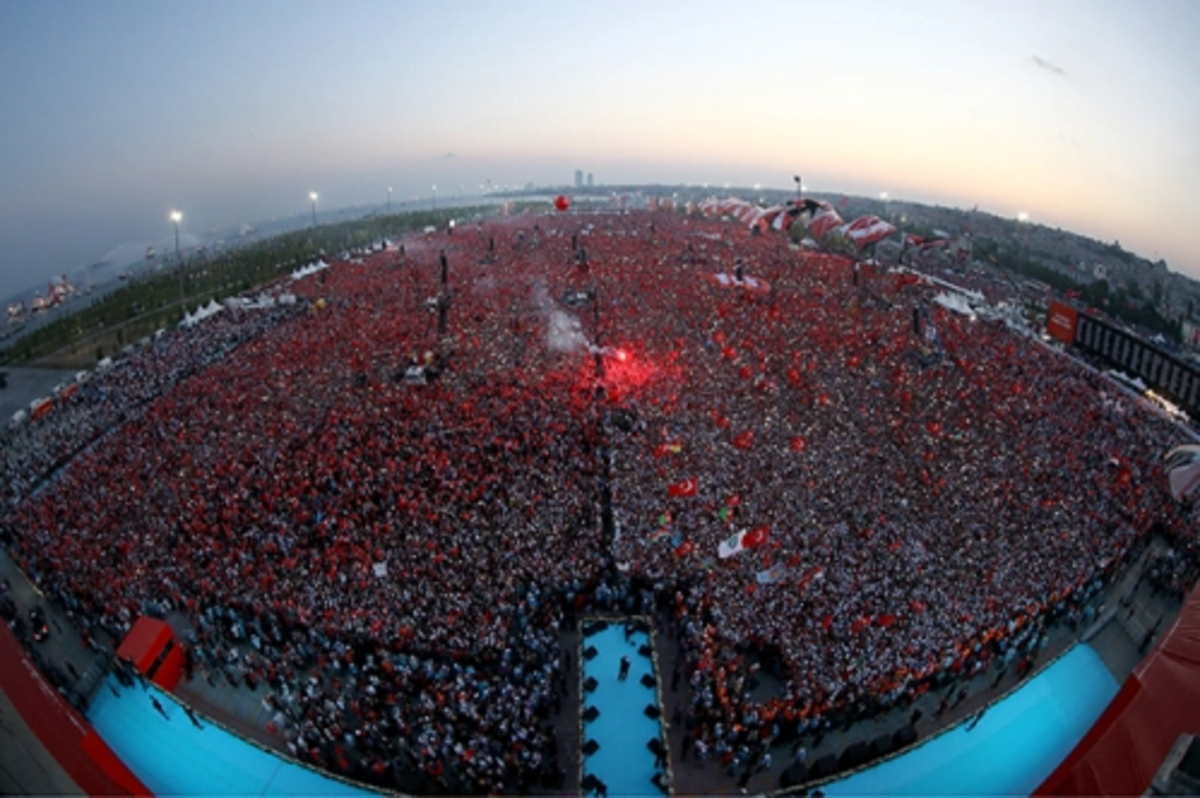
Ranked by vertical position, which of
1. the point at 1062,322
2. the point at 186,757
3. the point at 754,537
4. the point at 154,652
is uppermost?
the point at 1062,322

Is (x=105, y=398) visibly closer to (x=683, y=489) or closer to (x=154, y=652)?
(x=154, y=652)

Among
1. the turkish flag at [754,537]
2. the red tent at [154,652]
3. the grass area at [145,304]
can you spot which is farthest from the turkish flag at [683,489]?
the grass area at [145,304]

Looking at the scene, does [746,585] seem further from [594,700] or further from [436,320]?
[436,320]

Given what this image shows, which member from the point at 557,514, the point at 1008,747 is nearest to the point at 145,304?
the point at 557,514

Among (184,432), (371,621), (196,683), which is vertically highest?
(184,432)

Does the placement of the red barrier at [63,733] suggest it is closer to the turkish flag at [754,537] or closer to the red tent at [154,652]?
the red tent at [154,652]

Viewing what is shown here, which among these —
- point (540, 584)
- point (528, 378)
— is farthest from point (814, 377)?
point (540, 584)
